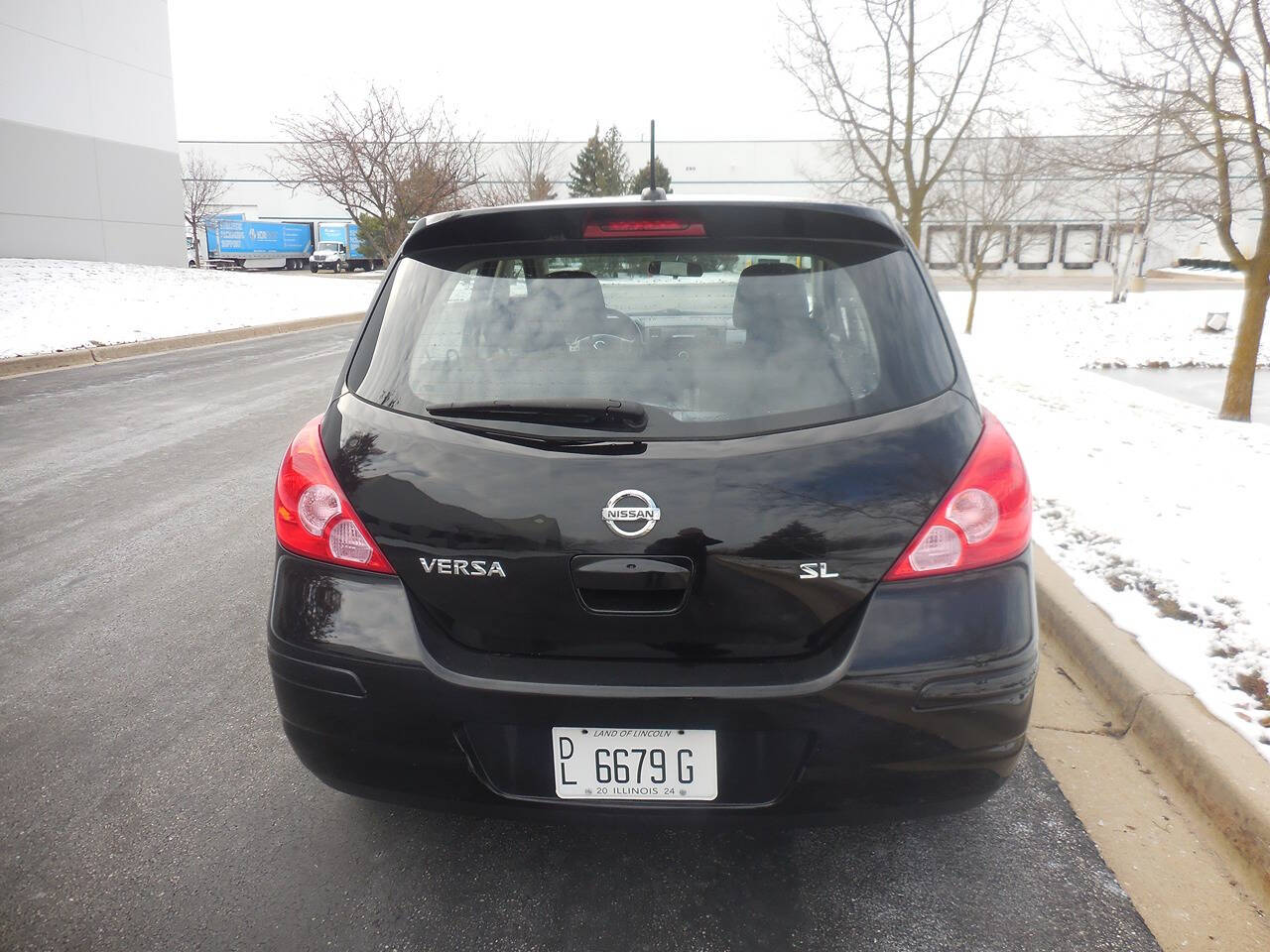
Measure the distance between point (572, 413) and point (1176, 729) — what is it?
211cm

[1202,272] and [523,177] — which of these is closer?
[523,177]

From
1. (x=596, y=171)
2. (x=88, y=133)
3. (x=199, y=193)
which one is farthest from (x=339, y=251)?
(x=88, y=133)

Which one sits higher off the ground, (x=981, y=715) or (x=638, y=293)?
(x=638, y=293)

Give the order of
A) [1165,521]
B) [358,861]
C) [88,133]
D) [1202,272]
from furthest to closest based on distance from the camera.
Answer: [1202,272] < [88,133] < [1165,521] < [358,861]

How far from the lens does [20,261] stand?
20.4 m

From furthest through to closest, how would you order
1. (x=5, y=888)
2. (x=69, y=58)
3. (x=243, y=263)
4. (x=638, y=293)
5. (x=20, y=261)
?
(x=243, y=263) < (x=69, y=58) < (x=20, y=261) < (x=638, y=293) < (x=5, y=888)

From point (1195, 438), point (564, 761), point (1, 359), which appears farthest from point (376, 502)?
point (1, 359)

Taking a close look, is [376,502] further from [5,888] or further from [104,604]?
[104,604]

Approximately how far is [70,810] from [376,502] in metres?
1.44

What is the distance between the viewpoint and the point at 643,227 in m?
2.11

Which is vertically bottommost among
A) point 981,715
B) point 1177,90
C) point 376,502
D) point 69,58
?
point 981,715

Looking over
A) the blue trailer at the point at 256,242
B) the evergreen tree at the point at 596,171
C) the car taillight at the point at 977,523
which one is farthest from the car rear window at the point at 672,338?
the blue trailer at the point at 256,242

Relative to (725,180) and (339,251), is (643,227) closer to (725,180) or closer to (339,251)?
(339,251)

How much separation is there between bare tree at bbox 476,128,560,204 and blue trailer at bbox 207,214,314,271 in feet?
45.9
